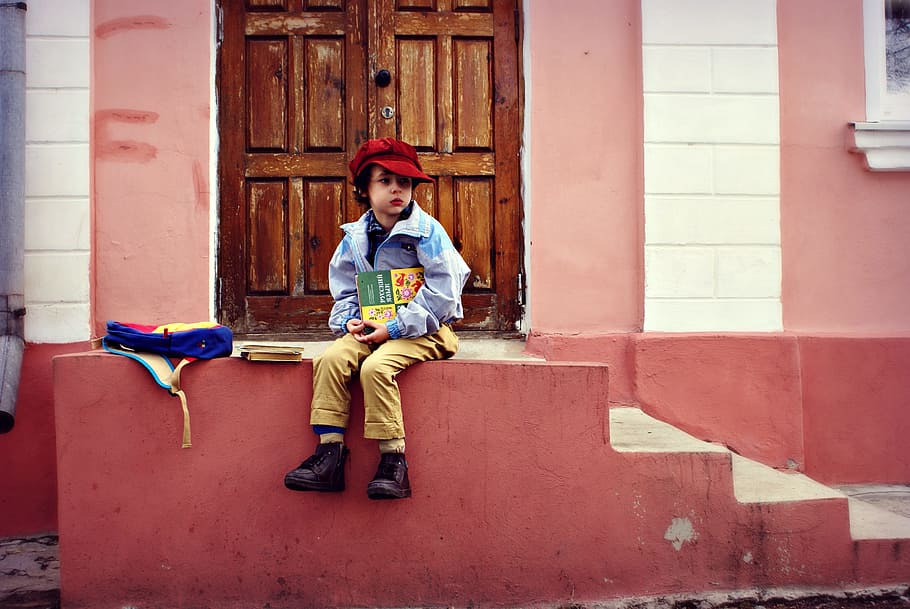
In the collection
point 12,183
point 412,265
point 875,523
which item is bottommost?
point 875,523

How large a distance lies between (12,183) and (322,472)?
234 centimetres

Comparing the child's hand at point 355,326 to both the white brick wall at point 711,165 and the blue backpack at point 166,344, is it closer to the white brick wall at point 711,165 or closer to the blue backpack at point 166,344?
the blue backpack at point 166,344

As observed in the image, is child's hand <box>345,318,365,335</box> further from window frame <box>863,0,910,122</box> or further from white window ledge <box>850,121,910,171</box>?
window frame <box>863,0,910,122</box>

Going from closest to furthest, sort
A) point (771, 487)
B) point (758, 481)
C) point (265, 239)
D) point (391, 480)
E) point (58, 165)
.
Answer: point (391, 480) → point (771, 487) → point (758, 481) → point (58, 165) → point (265, 239)

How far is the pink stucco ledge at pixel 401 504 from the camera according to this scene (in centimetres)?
315

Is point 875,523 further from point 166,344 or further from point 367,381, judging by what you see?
point 166,344

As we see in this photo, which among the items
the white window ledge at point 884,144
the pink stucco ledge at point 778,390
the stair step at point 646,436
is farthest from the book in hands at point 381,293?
the white window ledge at point 884,144

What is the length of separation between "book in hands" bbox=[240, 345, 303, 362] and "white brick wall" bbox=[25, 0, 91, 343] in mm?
1415

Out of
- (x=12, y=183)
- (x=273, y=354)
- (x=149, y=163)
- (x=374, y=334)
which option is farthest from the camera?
(x=149, y=163)

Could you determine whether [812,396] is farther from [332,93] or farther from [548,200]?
[332,93]

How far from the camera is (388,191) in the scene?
10.4ft

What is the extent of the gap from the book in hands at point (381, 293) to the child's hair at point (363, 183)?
0.35 metres

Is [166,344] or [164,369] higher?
[166,344]

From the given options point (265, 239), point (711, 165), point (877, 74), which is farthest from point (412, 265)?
point (877, 74)
